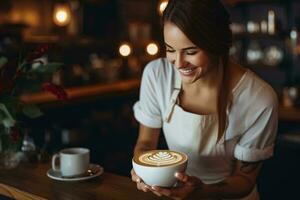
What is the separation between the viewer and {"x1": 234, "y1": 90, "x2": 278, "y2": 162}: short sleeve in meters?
1.74

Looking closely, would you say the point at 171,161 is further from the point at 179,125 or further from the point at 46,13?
the point at 46,13

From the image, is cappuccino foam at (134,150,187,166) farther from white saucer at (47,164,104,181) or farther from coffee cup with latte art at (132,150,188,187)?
white saucer at (47,164,104,181)

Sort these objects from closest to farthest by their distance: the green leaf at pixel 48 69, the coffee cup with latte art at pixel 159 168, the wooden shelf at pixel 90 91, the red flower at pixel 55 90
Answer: the coffee cup with latte art at pixel 159 168 → the red flower at pixel 55 90 → the green leaf at pixel 48 69 → the wooden shelf at pixel 90 91

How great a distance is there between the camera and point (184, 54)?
1599 millimetres

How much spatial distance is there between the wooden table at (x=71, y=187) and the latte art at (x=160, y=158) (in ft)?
0.54

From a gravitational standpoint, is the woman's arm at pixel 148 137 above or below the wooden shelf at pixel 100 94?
above

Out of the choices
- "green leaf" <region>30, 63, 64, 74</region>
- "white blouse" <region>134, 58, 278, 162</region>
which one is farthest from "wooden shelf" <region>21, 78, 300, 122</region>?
"white blouse" <region>134, 58, 278, 162</region>

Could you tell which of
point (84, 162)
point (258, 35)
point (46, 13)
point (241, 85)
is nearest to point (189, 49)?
point (241, 85)

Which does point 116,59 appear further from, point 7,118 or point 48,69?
point 7,118

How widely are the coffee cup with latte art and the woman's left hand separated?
1 centimetres

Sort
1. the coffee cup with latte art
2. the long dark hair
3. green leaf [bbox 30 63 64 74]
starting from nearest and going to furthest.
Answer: the coffee cup with latte art < the long dark hair < green leaf [bbox 30 63 64 74]

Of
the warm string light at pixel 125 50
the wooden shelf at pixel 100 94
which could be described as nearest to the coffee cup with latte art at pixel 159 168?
the wooden shelf at pixel 100 94

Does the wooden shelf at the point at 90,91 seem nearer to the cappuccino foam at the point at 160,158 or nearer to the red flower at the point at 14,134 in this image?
the red flower at the point at 14,134

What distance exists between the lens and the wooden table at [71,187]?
1.64 meters
